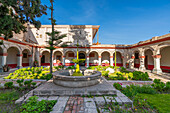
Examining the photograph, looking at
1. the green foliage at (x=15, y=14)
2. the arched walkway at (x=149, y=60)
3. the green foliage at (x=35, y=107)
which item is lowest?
the green foliage at (x=35, y=107)

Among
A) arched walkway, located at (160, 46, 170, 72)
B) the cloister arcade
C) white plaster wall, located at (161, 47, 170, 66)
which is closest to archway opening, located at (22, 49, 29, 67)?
the cloister arcade

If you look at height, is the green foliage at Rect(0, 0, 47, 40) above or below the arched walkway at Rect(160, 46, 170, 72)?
above

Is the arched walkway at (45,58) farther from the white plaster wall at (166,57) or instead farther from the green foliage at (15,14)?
the white plaster wall at (166,57)

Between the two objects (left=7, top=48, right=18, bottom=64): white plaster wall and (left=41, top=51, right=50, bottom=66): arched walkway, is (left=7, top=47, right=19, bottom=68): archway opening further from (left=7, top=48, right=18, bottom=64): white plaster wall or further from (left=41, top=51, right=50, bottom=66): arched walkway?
(left=41, top=51, right=50, bottom=66): arched walkway

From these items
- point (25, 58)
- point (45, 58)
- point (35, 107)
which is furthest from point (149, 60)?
point (25, 58)

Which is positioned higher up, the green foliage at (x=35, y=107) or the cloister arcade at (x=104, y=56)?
the cloister arcade at (x=104, y=56)

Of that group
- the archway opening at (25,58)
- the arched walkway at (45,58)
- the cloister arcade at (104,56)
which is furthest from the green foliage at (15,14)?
the arched walkway at (45,58)

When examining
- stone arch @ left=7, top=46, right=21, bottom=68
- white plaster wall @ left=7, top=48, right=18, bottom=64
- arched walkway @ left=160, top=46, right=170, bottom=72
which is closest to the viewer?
arched walkway @ left=160, top=46, right=170, bottom=72

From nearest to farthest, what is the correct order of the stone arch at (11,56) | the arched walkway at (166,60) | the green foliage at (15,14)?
the green foliage at (15,14), the arched walkway at (166,60), the stone arch at (11,56)

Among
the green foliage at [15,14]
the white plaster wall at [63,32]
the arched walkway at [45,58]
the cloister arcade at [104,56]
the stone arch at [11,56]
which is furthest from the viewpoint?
the arched walkway at [45,58]

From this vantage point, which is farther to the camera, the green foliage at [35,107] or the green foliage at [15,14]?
the green foliage at [15,14]

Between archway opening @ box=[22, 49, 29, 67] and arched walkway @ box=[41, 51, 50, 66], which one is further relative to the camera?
arched walkway @ box=[41, 51, 50, 66]

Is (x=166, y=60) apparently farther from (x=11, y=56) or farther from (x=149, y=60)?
(x=11, y=56)

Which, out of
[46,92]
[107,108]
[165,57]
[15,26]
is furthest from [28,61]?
[165,57]
